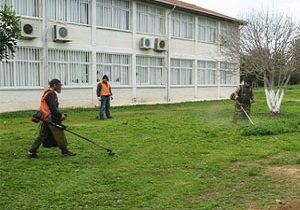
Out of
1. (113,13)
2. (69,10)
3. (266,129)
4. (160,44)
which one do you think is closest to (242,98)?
(266,129)

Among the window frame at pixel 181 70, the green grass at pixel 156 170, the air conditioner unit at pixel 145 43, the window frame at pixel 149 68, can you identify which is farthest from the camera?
the window frame at pixel 181 70

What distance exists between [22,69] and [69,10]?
4.13 metres

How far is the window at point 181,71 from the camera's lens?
32688mm

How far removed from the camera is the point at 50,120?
32.6ft

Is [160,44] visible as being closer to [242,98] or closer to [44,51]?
[44,51]

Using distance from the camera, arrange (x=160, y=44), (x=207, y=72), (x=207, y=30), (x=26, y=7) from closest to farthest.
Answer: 1. (x=26, y=7)
2. (x=160, y=44)
3. (x=207, y=30)
4. (x=207, y=72)

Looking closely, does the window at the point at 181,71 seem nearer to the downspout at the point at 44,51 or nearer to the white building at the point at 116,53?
the white building at the point at 116,53

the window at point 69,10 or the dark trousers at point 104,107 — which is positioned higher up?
the window at point 69,10

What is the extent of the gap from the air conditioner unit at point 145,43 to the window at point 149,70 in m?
0.78

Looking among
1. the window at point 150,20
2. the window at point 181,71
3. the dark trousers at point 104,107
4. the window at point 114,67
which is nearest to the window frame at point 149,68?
the window at point 114,67

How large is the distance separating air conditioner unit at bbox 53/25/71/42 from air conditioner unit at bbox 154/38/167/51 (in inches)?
291

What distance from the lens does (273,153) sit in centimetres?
1072

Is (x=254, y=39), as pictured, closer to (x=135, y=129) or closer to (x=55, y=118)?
(x=135, y=129)

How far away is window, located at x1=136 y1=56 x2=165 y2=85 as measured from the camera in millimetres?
29594
